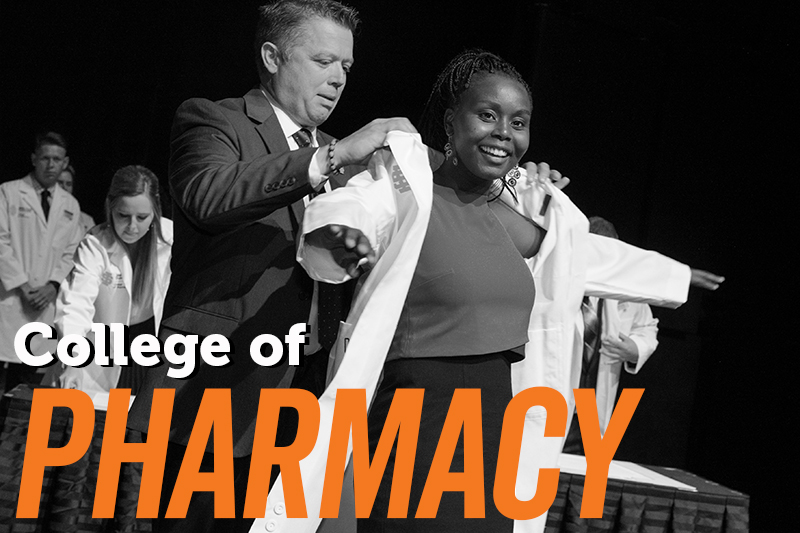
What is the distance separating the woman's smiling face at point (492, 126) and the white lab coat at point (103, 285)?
209cm

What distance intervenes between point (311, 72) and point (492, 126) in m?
0.38

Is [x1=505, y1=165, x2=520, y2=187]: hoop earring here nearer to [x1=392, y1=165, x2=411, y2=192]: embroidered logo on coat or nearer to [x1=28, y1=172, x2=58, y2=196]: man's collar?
[x1=392, y1=165, x2=411, y2=192]: embroidered logo on coat

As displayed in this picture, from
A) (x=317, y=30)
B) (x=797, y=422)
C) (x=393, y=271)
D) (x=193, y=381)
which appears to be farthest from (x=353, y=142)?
(x=797, y=422)

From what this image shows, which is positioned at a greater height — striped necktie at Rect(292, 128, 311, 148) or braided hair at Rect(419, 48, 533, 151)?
braided hair at Rect(419, 48, 533, 151)

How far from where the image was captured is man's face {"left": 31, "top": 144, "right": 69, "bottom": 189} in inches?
193

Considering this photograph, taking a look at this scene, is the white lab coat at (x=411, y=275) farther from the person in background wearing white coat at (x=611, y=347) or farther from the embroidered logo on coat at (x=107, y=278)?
the embroidered logo on coat at (x=107, y=278)

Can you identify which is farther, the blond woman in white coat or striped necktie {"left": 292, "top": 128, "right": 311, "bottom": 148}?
the blond woman in white coat

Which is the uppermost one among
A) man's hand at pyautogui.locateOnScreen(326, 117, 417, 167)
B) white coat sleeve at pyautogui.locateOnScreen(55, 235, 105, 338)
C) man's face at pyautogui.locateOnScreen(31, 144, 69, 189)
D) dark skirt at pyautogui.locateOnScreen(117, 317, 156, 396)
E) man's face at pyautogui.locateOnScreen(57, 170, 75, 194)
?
man's face at pyautogui.locateOnScreen(31, 144, 69, 189)

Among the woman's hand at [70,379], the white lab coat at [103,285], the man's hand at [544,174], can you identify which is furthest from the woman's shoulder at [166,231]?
the man's hand at [544,174]

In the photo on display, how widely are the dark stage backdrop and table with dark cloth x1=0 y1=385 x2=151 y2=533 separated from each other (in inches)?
102

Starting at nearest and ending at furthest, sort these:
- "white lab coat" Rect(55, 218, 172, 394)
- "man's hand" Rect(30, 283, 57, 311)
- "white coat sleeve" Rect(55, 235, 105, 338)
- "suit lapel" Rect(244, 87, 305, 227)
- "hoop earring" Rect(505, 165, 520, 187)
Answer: "suit lapel" Rect(244, 87, 305, 227) < "hoop earring" Rect(505, 165, 520, 187) < "white coat sleeve" Rect(55, 235, 105, 338) < "white lab coat" Rect(55, 218, 172, 394) < "man's hand" Rect(30, 283, 57, 311)

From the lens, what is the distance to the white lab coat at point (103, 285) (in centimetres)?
332

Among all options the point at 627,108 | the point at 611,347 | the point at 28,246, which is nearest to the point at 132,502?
the point at 611,347

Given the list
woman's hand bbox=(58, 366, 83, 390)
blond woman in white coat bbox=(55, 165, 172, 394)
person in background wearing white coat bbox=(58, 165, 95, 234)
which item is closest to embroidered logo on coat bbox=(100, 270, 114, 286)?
blond woman in white coat bbox=(55, 165, 172, 394)
